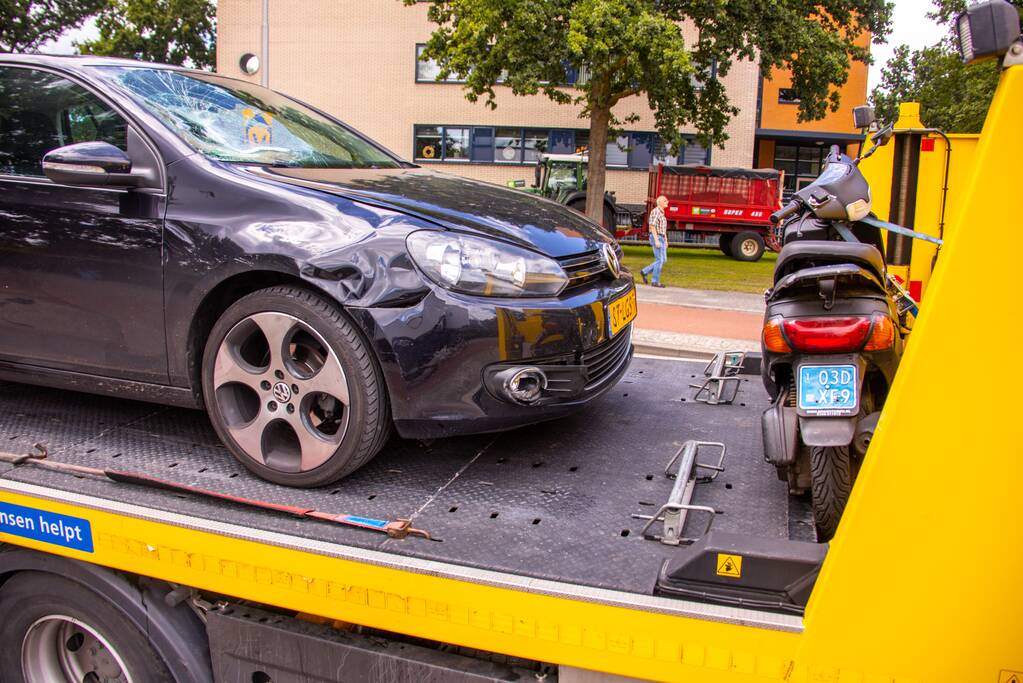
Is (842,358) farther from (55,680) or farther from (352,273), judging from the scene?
(55,680)

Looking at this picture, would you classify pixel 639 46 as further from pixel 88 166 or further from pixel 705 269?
pixel 88 166

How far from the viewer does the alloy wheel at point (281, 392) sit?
8.16 feet

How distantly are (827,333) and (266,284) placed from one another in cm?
172

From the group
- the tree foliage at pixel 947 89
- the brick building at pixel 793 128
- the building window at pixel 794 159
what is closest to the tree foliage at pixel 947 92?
the tree foliage at pixel 947 89

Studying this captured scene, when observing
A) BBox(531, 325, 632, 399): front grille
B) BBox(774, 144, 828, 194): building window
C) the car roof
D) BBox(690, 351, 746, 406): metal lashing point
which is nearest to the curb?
BBox(690, 351, 746, 406): metal lashing point

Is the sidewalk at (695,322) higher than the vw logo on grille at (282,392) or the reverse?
the reverse

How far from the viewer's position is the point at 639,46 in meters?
18.2

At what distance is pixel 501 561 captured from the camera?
202 cm

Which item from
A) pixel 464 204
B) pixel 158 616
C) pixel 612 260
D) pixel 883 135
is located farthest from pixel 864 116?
pixel 158 616

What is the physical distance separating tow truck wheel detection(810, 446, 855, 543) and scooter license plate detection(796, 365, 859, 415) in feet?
0.41

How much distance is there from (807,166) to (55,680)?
3821 cm

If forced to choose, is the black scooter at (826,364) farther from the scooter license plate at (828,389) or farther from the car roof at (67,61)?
the car roof at (67,61)

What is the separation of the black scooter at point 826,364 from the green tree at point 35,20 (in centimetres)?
3091

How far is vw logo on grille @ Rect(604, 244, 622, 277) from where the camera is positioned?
10.1 ft
